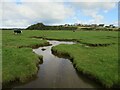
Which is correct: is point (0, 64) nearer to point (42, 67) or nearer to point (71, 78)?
point (42, 67)

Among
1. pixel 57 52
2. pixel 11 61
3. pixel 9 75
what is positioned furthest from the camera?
pixel 57 52

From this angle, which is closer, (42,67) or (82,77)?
(82,77)

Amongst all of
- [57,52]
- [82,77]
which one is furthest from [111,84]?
[57,52]

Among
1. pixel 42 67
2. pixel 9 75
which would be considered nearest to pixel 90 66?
pixel 42 67

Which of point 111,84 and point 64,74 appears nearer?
point 111,84

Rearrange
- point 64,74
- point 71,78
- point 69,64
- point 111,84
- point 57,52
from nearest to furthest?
point 111,84 < point 71,78 < point 64,74 < point 69,64 < point 57,52

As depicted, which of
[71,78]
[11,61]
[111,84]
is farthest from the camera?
[11,61]

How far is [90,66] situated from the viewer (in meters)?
18.7

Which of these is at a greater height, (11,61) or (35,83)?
(11,61)

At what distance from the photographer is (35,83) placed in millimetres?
15688

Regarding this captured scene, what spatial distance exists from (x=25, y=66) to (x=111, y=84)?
27.1 ft

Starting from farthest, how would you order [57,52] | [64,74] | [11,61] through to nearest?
[57,52], [11,61], [64,74]

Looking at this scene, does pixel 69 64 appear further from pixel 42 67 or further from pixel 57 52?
pixel 57 52

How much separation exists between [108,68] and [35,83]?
7061 mm
